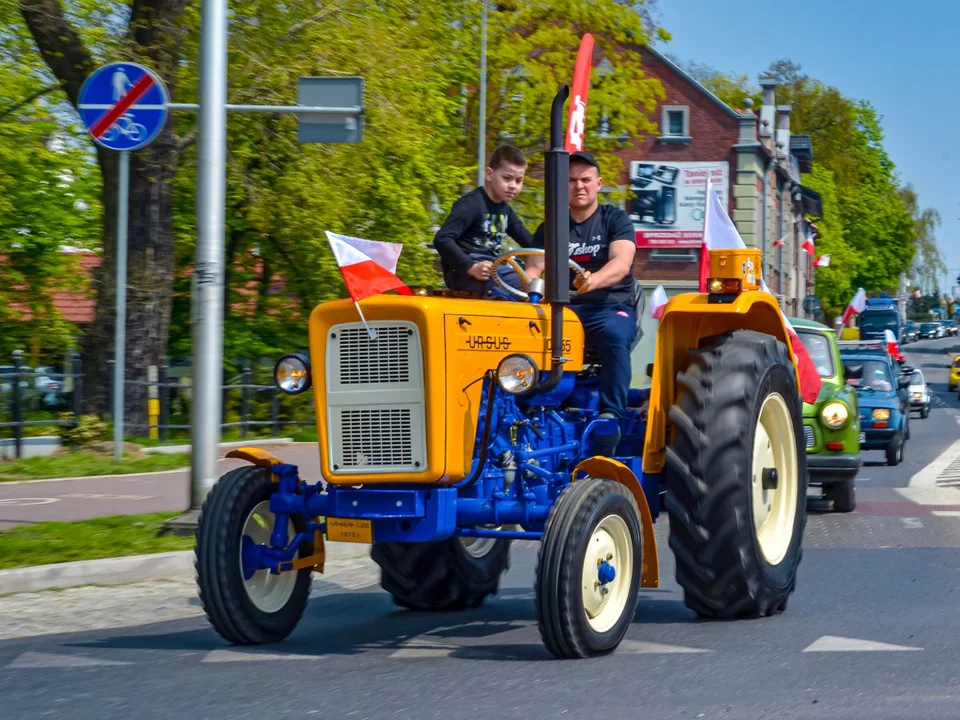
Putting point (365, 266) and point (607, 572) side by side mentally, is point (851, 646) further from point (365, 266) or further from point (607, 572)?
point (365, 266)

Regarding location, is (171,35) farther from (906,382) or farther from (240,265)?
(906,382)

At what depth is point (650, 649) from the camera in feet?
23.3

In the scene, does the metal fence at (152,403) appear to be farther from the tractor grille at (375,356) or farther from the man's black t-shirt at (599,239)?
the tractor grille at (375,356)

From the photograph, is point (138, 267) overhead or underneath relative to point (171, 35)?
underneath

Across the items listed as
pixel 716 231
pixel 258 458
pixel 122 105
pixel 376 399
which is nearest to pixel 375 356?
pixel 376 399

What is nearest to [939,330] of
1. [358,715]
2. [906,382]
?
[906,382]

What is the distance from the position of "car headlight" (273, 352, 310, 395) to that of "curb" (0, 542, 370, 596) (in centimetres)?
305

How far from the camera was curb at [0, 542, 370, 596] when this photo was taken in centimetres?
952

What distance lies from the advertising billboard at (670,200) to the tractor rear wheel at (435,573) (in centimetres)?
4986

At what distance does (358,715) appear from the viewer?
5.62 meters

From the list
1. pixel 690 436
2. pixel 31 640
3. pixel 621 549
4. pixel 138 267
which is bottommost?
pixel 31 640

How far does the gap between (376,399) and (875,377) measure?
18.8 metres

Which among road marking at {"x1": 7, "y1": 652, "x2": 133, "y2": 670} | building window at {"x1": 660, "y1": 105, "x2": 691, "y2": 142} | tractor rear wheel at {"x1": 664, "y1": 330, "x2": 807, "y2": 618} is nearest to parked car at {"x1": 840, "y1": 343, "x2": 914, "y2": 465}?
tractor rear wheel at {"x1": 664, "y1": 330, "x2": 807, "y2": 618}

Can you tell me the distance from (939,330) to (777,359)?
149 m
